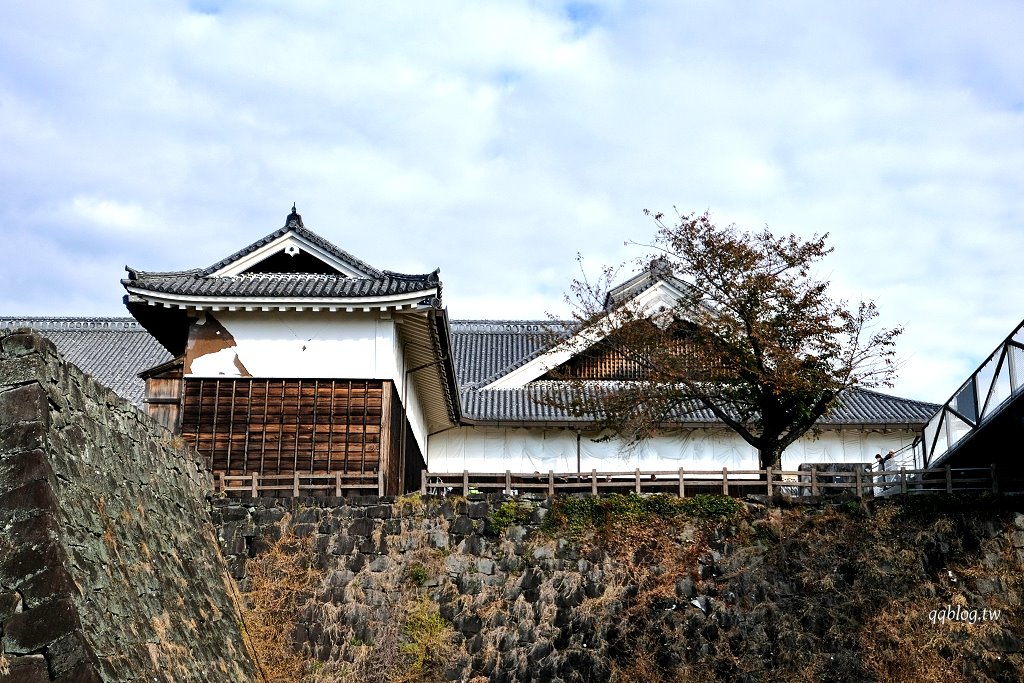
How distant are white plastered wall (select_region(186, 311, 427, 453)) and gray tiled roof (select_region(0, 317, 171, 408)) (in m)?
12.4

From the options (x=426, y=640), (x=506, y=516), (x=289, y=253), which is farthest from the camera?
(x=289, y=253)

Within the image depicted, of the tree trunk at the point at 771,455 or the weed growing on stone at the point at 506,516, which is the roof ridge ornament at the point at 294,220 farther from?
the tree trunk at the point at 771,455

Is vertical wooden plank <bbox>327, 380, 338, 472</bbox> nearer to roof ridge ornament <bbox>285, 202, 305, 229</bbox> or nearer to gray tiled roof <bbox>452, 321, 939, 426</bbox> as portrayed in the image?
roof ridge ornament <bbox>285, 202, 305, 229</bbox>

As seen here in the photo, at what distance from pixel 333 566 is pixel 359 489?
1.93 metres

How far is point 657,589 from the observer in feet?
57.1

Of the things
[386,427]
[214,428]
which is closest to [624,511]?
[386,427]

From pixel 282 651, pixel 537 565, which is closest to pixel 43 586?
pixel 282 651

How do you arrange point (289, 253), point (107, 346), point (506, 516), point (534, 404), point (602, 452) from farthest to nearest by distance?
point (107, 346) → point (602, 452) → point (534, 404) → point (289, 253) → point (506, 516)

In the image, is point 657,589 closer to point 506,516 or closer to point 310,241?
point 506,516

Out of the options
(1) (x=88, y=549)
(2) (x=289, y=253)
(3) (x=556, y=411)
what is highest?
(2) (x=289, y=253)

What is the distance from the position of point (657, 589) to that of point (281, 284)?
29.3ft

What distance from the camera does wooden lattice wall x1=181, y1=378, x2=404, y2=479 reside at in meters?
19.4

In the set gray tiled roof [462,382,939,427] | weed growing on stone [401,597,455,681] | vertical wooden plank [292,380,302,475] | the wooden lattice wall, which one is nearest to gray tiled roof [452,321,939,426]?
gray tiled roof [462,382,939,427]

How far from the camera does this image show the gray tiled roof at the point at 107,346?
107ft
